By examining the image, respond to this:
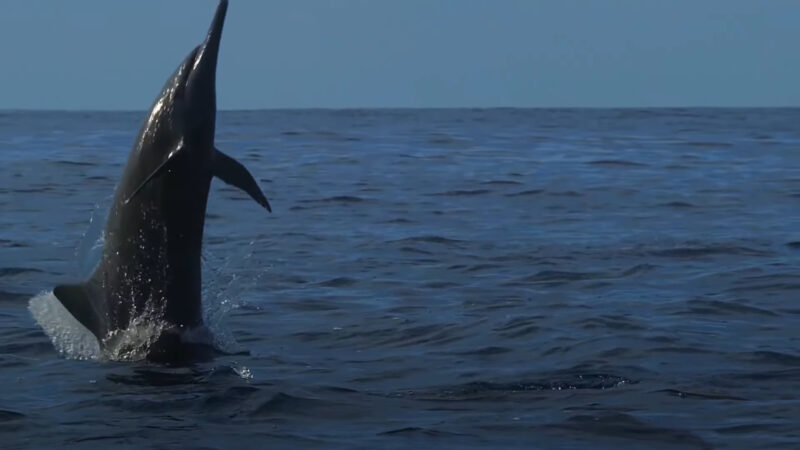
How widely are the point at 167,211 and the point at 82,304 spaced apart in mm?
1129

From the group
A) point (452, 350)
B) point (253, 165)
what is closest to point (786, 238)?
point (452, 350)

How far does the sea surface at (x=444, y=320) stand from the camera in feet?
29.0

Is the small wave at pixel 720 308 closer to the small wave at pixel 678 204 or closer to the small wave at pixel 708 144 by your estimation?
the small wave at pixel 678 204

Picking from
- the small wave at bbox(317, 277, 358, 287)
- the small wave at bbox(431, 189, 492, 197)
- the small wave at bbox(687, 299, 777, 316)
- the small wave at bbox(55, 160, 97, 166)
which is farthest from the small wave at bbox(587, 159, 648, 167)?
the small wave at bbox(687, 299, 777, 316)

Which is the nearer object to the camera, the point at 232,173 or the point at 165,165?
the point at 165,165

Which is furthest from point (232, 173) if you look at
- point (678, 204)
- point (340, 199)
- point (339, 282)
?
point (678, 204)

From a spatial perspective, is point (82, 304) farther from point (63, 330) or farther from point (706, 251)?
point (706, 251)

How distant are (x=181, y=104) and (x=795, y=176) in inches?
768

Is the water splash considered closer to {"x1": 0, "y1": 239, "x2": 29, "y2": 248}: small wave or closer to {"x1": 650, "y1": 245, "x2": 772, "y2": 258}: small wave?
{"x1": 0, "y1": 239, "x2": 29, "y2": 248}: small wave

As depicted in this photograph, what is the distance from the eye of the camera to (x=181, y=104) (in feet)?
34.2

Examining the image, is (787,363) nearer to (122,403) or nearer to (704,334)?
(704,334)

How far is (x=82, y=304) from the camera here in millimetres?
10711

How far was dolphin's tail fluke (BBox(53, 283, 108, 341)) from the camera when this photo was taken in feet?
35.0

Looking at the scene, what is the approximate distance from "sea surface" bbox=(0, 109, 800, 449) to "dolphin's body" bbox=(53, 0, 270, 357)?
48 centimetres
